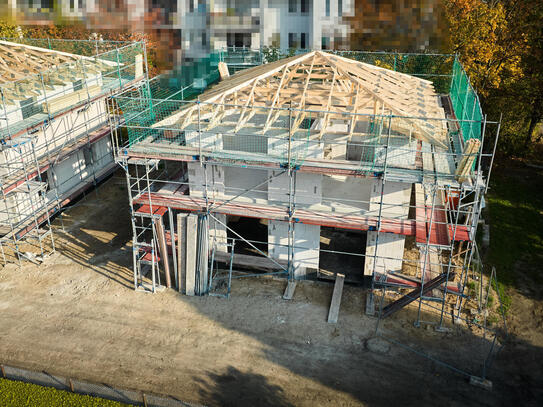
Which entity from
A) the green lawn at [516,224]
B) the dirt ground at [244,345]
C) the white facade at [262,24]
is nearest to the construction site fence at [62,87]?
the dirt ground at [244,345]

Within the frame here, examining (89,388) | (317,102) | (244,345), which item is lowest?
(89,388)

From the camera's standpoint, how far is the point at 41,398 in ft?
48.6

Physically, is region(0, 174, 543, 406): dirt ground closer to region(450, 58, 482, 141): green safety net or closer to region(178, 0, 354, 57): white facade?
region(450, 58, 482, 141): green safety net

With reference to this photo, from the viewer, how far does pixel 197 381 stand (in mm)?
15805

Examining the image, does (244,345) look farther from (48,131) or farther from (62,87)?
(62,87)

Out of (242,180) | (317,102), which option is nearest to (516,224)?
(317,102)

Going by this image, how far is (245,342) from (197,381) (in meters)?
2.21

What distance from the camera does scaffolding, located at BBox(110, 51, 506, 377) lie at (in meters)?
18.4

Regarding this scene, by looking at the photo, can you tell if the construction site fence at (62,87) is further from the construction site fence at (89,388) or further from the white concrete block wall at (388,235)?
the white concrete block wall at (388,235)

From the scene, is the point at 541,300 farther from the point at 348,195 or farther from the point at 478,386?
the point at 348,195

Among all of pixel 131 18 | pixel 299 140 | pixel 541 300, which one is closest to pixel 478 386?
pixel 541 300

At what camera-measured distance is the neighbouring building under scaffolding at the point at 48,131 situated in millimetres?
21781

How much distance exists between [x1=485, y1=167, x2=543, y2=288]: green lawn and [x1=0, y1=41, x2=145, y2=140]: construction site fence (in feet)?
68.4

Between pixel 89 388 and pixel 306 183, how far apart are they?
33.4 ft
